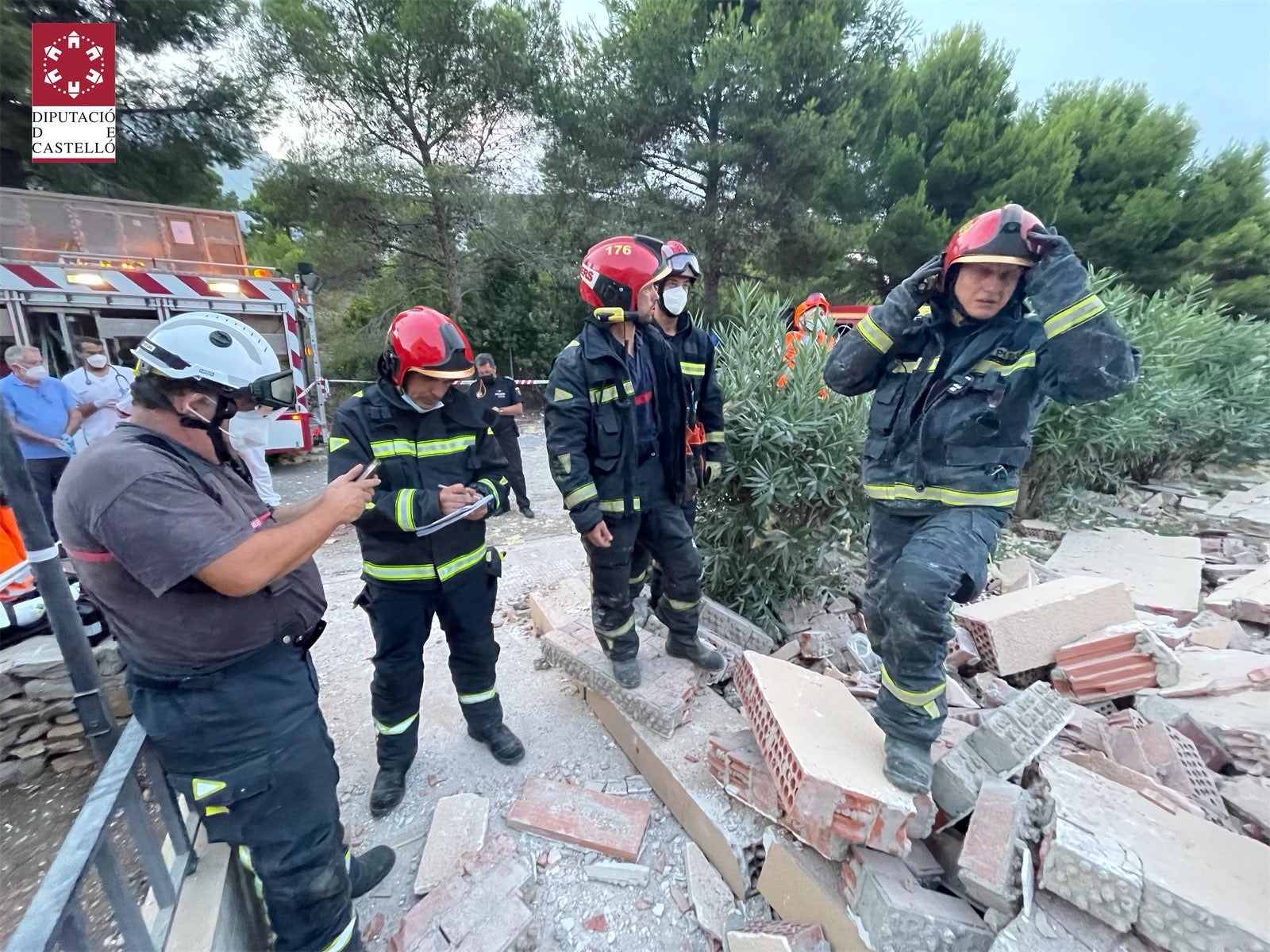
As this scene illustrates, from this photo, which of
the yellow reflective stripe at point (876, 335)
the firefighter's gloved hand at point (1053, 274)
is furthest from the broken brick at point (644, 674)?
the firefighter's gloved hand at point (1053, 274)

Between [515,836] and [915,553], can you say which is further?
[515,836]

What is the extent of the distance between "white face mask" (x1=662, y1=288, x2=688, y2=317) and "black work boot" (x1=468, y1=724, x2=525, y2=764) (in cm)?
215

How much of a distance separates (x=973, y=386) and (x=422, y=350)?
1996mm

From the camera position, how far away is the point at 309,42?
1126cm

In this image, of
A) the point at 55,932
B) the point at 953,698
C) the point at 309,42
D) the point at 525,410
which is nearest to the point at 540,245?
the point at 525,410

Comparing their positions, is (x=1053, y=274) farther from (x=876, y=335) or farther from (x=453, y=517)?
(x=453, y=517)

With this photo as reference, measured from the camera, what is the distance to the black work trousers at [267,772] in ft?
4.96

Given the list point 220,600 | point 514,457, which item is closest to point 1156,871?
point 220,600

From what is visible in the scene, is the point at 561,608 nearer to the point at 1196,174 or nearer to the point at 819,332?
the point at 819,332

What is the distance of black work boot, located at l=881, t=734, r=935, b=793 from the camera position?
184cm

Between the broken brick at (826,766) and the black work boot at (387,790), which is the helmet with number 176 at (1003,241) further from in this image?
the black work boot at (387,790)

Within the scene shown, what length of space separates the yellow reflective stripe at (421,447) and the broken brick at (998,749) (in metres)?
2.14

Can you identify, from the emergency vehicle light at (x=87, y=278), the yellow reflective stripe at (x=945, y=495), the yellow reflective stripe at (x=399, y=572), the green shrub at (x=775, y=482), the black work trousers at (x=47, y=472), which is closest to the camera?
the yellow reflective stripe at (x=945, y=495)

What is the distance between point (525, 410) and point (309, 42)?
860 cm
